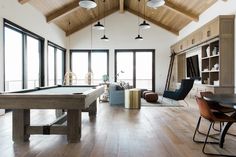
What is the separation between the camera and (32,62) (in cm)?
849

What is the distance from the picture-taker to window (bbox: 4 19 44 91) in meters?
6.71

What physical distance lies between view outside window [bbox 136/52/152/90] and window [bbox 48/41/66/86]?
394cm

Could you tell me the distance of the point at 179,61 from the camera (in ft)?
39.1

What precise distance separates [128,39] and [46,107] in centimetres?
990

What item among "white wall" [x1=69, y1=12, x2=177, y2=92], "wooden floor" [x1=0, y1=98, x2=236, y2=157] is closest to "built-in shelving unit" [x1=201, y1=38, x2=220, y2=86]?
"wooden floor" [x1=0, y1=98, x2=236, y2=157]

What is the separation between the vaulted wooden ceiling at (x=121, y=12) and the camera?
866 centimetres

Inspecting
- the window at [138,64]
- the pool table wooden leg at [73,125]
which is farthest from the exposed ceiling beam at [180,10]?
the pool table wooden leg at [73,125]

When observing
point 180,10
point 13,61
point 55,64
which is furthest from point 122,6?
point 13,61

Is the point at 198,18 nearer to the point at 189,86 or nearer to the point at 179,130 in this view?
the point at 189,86

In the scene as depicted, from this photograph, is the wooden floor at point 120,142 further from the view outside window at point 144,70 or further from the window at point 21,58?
the view outside window at point 144,70

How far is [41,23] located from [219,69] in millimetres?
6296

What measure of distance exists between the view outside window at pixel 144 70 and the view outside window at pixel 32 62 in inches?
221

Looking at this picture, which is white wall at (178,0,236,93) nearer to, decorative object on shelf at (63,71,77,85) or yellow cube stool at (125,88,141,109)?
yellow cube stool at (125,88,141,109)

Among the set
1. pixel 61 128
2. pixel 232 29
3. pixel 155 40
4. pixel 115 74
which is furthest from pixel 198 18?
pixel 61 128
